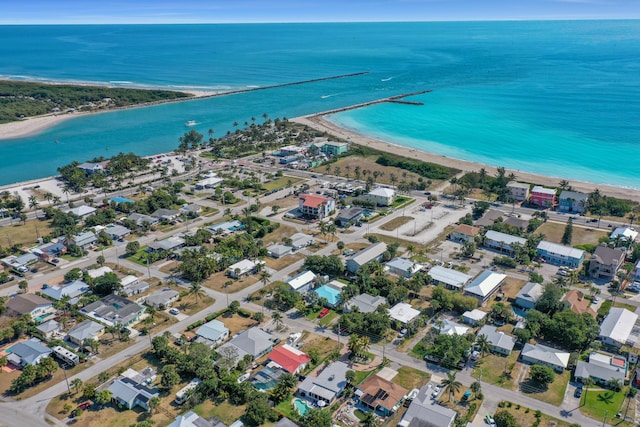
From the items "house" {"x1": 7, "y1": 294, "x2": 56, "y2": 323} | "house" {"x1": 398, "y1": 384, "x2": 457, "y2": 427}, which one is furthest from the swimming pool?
"house" {"x1": 7, "y1": 294, "x2": 56, "y2": 323}

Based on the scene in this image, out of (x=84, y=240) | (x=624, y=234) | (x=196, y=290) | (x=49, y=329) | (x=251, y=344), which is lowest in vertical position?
(x=49, y=329)

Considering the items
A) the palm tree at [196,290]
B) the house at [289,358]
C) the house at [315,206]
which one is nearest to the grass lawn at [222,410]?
the house at [289,358]

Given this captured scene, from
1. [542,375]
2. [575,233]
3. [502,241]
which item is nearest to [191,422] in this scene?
[542,375]

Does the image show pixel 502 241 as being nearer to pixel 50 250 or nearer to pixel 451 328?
pixel 451 328

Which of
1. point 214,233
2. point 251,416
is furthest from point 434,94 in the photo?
point 251,416

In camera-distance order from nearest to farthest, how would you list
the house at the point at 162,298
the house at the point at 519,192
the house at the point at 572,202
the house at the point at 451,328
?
1. the house at the point at 451,328
2. the house at the point at 162,298
3. the house at the point at 572,202
4. the house at the point at 519,192

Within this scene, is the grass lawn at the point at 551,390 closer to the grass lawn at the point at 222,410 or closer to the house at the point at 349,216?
the grass lawn at the point at 222,410
